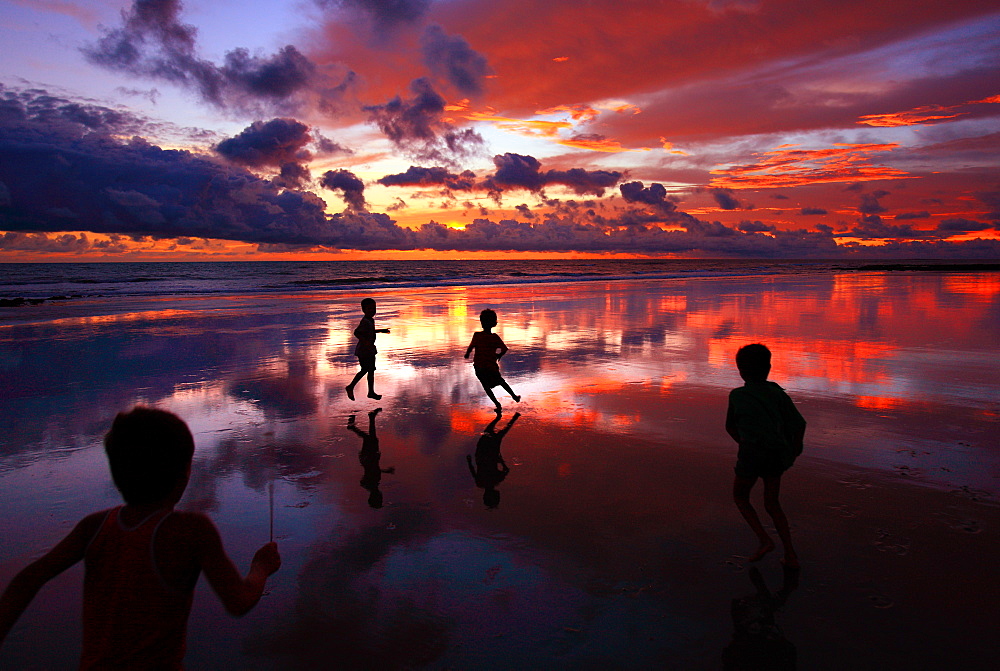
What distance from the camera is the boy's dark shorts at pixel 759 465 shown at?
404 centimetres

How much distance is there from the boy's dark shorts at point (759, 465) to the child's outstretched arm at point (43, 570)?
3809 mm

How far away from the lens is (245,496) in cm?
555

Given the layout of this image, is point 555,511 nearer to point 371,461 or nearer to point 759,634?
point 759,634

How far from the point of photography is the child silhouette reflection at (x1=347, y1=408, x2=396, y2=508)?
18.2 ft

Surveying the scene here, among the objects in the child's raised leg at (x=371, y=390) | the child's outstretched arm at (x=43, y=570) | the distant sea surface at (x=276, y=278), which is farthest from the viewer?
the distant sea surface at (x=276, y=278)

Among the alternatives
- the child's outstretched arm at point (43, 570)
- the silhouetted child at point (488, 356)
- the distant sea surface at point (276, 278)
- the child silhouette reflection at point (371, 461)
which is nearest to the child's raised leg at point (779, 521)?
the child silhouette reflection at point (371, 461)

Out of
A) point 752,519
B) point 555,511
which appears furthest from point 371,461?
point 752,519

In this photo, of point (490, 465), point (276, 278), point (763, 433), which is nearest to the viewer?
point (763, 433)

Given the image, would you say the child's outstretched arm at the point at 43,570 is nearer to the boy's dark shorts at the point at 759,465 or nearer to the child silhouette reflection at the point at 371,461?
the child silhouette reflection at the point at 371,461

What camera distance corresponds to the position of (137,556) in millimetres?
1864

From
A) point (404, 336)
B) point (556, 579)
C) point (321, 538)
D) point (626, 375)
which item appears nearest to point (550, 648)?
point (556, 579)

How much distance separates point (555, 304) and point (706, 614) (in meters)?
24.4

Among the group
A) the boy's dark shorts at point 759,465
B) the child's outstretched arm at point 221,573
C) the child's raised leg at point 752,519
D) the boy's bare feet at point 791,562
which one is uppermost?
the child's outstretched arm at point 221,573

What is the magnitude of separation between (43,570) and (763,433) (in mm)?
3937
